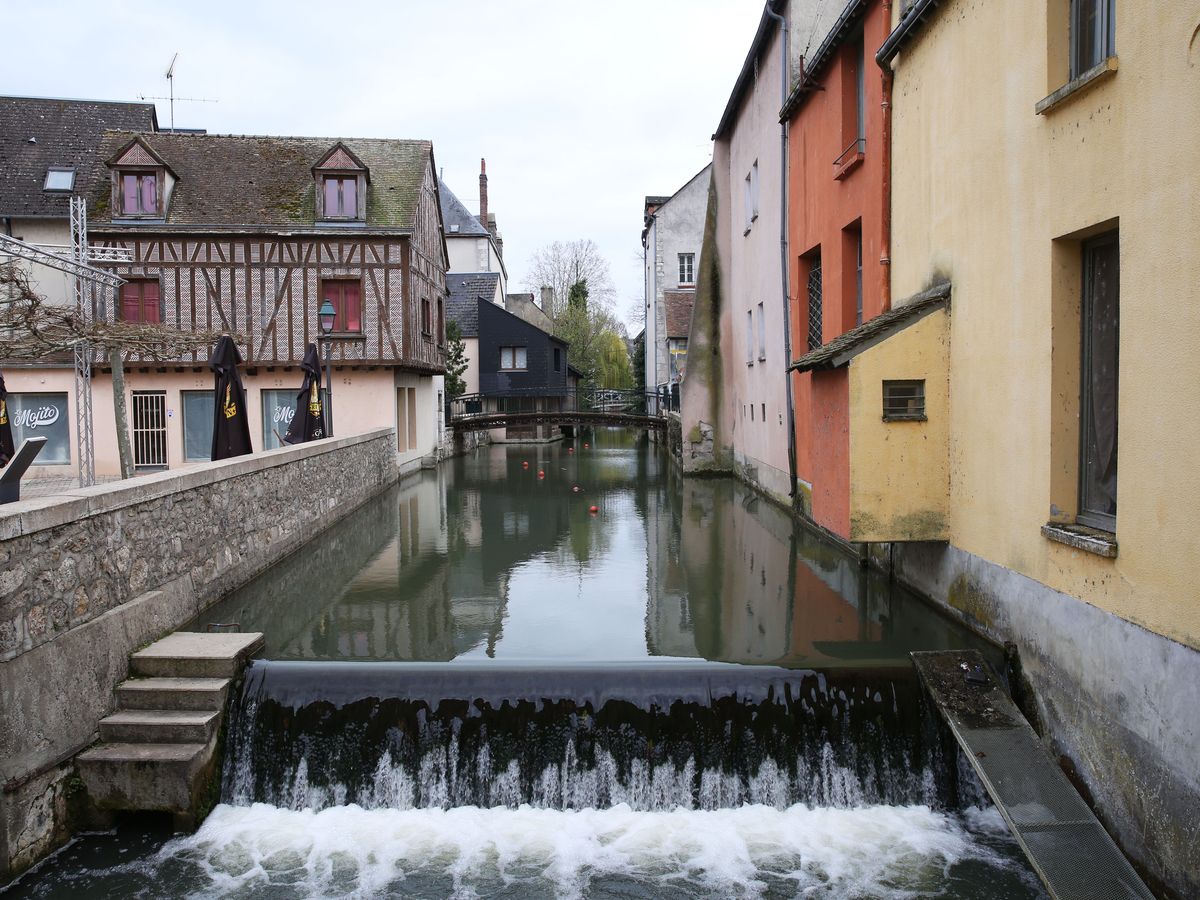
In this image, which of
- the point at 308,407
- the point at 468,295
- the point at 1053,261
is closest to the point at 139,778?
the point at 1053,261

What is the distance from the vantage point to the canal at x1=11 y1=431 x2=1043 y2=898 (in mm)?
5516

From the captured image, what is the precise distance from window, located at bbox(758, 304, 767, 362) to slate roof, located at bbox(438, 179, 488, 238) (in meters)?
32.0

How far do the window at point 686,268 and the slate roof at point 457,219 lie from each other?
13799 mm

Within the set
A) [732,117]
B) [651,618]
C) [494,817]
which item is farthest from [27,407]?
[494,817]

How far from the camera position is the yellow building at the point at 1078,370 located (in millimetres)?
4617

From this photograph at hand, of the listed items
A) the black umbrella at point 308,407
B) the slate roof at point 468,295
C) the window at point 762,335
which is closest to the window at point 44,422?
the black umbrella at point 308,407

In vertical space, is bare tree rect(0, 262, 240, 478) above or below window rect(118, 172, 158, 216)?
below

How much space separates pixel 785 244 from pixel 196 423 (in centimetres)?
1513

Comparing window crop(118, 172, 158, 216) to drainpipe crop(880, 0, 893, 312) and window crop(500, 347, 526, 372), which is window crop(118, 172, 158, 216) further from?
window crop(500, 347, 526, 372)

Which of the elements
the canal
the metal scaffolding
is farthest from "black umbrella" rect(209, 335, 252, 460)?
the canal

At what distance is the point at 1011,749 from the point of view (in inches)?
230

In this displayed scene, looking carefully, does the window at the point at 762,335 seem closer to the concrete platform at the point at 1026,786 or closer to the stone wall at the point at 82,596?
the stone wall at the point at 82,596

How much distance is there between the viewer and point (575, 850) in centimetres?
585

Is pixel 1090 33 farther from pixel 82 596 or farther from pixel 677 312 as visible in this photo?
pixel 677 312
